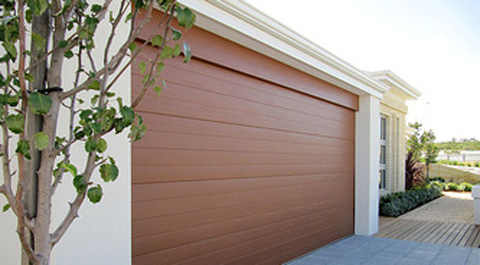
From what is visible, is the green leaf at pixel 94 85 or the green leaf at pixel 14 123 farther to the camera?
the green leaf at pixel 94 85

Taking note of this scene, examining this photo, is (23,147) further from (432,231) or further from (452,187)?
(452,187)

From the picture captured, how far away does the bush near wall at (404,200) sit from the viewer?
9781 millimetres

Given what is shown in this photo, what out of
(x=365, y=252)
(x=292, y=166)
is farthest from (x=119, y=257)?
(x=365, y=252)

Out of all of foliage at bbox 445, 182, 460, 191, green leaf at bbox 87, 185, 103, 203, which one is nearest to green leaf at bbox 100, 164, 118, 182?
green leaf at bbox 87, 185, 103, 203

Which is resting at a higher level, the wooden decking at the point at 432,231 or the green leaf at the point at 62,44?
the green leaf at the point at 62,44

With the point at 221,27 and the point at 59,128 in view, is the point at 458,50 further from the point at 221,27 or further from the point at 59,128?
the point at 59,128

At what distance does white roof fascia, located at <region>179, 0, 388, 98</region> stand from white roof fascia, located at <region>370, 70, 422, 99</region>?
3.92 meters

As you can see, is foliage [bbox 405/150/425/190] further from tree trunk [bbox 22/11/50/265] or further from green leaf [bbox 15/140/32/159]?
green leaf [bbox 15/140/32/159]

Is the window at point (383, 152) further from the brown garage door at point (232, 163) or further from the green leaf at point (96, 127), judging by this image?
the green leaf at point (96, 127)

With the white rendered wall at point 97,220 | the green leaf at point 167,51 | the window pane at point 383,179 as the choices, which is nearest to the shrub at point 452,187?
the window pane at point 383,179

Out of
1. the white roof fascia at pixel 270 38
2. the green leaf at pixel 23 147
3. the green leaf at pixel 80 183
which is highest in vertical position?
the white roof fascia at pixel 270 38

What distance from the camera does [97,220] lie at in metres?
2.72

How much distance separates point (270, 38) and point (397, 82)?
25.4 ft

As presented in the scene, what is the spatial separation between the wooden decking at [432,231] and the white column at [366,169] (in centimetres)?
34
